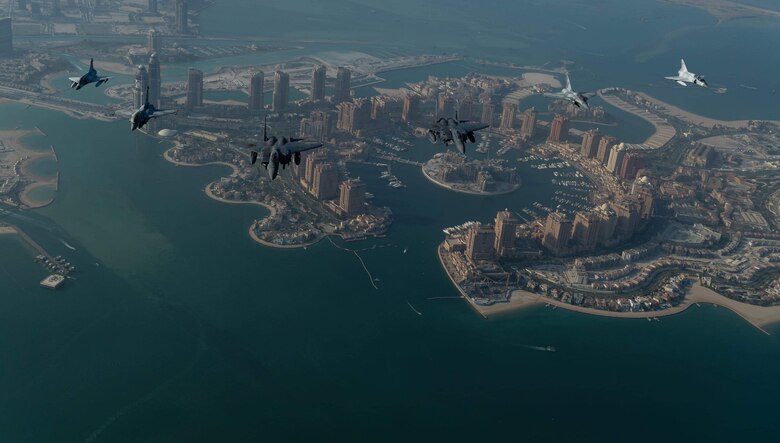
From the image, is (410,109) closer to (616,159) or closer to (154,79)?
(616,159)

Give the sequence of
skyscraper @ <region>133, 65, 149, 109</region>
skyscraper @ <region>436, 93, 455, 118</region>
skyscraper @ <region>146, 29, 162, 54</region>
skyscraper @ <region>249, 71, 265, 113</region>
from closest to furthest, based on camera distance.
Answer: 1. skyscraper @ <region>133, 65, 149, 109</region>
2. skyscraper @ <region>249, 71, 265, 113</region>
3. skyscraper @ <region>436, 93, 455, 118</region>
4. skyscraper @ <region>146, 29, 162, 54</region>

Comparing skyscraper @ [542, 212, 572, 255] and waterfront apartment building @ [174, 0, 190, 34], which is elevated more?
waterfront apartment building @ [174, 0, 190, 34]

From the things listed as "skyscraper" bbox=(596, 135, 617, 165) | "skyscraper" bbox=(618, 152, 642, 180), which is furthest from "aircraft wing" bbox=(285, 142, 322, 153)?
"skyscraper" bbox=(596, 135, 617, 165)

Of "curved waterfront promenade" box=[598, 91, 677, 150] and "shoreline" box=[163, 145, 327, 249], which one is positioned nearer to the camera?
"shoreline" box=[163, 145, 327, 249]

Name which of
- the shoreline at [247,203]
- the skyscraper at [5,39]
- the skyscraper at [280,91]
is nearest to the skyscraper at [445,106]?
the skyscraper at [280,91]

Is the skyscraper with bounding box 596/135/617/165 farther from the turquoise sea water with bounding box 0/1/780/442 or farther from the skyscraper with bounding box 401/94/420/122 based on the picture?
the turquoise sea water with bounding box 0/1/780/442

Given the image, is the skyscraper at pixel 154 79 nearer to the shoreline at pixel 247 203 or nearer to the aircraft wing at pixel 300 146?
the shoreline at pixel 247 203

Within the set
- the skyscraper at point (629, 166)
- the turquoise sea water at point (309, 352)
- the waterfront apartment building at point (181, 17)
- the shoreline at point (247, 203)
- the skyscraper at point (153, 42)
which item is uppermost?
the waterfront apartment building at point (181, 17)

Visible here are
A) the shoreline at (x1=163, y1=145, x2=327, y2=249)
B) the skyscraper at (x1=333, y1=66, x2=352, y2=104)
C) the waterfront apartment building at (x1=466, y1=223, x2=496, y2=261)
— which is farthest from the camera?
the skyscraper at (x1=333, y1=66, x2=352, y2=104)

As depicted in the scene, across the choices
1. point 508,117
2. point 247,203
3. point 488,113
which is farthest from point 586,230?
point 488,113
